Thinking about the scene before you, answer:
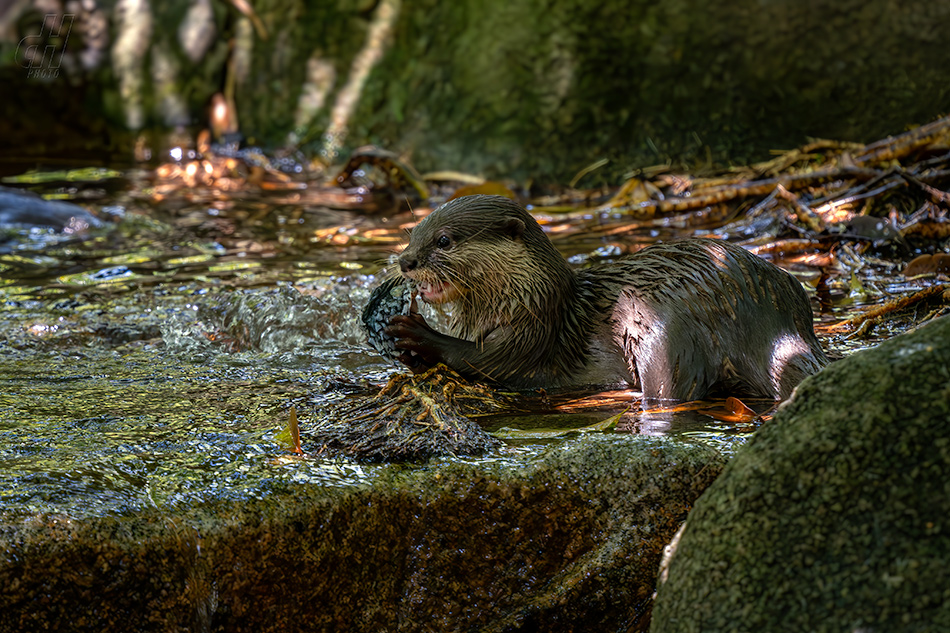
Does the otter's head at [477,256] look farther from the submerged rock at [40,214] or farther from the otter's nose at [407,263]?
the submerged rock at [40,214]

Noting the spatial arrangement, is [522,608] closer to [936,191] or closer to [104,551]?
[104,551]

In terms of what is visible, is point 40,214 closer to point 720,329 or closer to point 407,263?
point 407,263

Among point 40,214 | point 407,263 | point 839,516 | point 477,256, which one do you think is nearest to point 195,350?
point 407,263

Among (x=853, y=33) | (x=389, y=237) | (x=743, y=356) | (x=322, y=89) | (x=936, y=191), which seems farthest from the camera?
(x=322, y=89)

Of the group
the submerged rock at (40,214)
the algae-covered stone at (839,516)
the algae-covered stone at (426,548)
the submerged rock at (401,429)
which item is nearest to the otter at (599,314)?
the submerged rock at (401,429)

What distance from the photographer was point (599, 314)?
2910 mm

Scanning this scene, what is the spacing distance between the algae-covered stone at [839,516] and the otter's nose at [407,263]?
1.46 meters

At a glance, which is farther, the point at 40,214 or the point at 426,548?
the point at 40,214

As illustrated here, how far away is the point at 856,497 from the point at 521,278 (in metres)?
1.60

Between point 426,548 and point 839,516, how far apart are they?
0.75 metres

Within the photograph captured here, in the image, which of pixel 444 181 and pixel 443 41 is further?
pixel 443 41

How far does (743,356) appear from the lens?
2615 mm

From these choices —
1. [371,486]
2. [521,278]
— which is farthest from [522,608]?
[521,278]

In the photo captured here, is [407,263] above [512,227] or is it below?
below
